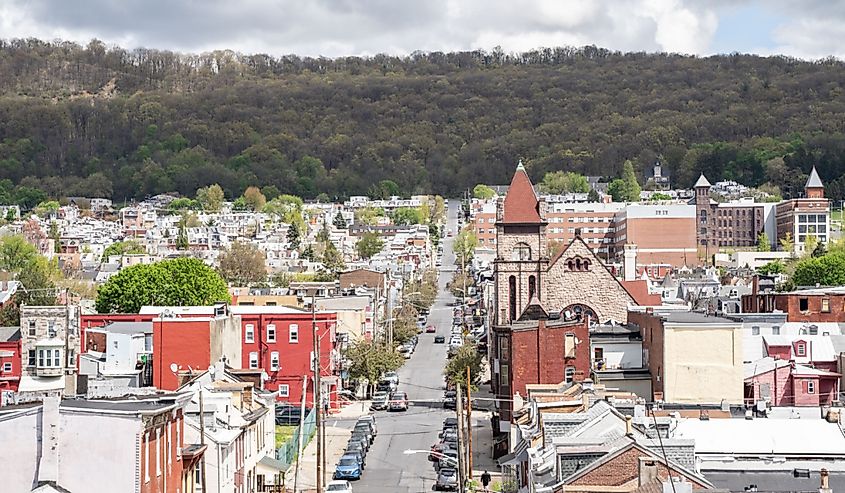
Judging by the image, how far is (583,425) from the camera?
1663 inches

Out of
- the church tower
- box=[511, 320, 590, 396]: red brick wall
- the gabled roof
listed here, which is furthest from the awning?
the gabled roof

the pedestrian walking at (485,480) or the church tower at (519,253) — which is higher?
the church tower at (519,253)

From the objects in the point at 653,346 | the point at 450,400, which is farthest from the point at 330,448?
the point at 450,400

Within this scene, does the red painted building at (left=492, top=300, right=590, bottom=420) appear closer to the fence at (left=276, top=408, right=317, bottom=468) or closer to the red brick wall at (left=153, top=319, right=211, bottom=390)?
the fence at (left=276, top=408, right=317, bottom=468)

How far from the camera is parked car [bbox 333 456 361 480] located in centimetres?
5919

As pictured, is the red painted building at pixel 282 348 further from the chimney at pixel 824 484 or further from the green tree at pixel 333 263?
the green tree at pixel 333 263

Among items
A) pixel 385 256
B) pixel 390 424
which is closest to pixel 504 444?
pixel 390 424

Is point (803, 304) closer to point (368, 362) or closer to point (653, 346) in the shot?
point (653, 346)

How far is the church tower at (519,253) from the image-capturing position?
3784 inches

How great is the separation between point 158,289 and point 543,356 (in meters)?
46.2

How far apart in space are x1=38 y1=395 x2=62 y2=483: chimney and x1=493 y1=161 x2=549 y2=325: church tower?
204ft

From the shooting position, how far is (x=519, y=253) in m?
97.3

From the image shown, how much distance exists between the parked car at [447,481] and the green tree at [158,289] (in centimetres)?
5079

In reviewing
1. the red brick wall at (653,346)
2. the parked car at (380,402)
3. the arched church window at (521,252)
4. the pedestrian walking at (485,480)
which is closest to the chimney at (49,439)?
the pedestrian walking at (485,480)
